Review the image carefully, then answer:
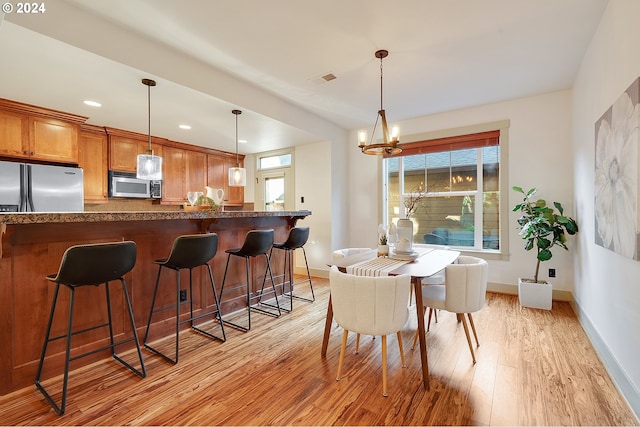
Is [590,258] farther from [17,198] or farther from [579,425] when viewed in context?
[17,198]

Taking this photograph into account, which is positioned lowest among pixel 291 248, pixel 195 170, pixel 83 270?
pixel 291 248

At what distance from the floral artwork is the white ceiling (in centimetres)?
97

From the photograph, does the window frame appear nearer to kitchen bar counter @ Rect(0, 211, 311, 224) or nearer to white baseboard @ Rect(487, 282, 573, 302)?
white baseboard @ Rect(487, 282, 573, 302)

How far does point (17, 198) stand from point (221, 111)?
8.02ft

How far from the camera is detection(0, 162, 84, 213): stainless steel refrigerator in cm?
312

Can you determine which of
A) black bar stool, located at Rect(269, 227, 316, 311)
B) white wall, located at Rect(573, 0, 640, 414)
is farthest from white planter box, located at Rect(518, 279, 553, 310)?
black bar stool, located at Rect(269, 227, 316, 311)

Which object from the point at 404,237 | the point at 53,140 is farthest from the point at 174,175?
the point at 404,237

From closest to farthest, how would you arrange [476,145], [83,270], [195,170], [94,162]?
[83,270] < [94,162] < [476,145] < [195,170]

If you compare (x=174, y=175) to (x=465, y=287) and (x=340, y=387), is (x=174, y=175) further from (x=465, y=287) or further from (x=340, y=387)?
(x=465, y=287)

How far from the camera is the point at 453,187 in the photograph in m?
4.52

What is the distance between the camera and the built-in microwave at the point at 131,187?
169 inches

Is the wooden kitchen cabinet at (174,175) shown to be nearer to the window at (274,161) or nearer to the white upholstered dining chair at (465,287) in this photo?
the window at (274,161)

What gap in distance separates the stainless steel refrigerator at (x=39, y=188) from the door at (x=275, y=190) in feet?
9.62

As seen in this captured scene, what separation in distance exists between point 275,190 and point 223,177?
1132 millimetres
